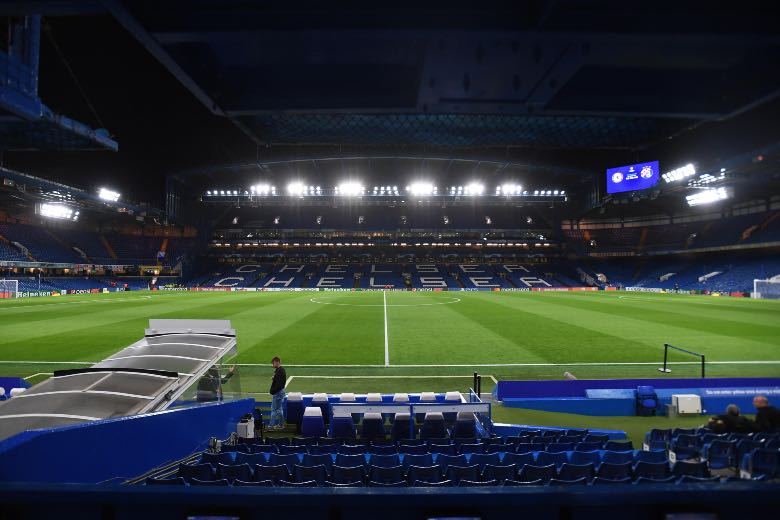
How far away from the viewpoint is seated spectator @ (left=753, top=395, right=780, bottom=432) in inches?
291

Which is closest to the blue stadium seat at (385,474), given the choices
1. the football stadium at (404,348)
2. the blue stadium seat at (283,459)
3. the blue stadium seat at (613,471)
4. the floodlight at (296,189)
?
the football stadium at (404,348)

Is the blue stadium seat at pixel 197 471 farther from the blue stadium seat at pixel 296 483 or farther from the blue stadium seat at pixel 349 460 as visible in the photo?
the blue stadium seat at pixel 349 460

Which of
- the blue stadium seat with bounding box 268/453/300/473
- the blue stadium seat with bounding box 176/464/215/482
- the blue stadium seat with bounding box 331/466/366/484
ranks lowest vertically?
the blue stadium seat with bounding box 268/453/300/473

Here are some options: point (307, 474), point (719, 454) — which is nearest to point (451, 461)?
point (307, 474)

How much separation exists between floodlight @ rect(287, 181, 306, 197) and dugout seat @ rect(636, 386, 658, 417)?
59.3 m

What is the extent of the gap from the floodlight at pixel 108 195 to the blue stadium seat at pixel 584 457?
64.8 m

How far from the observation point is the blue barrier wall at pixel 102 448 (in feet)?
8.02

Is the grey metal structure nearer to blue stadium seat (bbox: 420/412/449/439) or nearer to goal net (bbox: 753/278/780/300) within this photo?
blue stadium seat (bbox: 420/412/449/439)

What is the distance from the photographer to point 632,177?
5125cm

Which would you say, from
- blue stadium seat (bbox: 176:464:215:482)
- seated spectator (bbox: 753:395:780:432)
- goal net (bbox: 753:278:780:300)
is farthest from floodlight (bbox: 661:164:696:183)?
blue stadium seat (bbox: 176:464:215:482)

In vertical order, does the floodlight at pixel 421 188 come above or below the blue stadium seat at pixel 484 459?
above

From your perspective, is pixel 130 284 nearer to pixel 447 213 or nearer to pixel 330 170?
pixel 330 170

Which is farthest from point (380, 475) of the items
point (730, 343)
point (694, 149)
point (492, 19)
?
point (694, 149)

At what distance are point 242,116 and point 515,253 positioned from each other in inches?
3295
